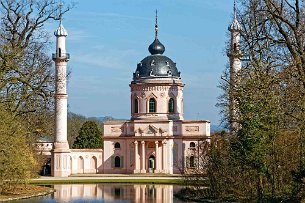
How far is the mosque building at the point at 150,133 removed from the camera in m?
69.9

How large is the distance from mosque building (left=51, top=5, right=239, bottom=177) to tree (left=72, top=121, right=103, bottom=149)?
18.1ft

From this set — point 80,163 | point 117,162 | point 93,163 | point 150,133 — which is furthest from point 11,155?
point 93,163

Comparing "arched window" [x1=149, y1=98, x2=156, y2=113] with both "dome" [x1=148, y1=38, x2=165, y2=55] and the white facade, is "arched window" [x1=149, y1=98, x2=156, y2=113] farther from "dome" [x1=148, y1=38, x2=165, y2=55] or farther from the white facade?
"dome" [x1=148, y1=38, x2=165, y2=55]

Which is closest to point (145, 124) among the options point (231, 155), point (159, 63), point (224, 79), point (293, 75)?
point (159, 63)

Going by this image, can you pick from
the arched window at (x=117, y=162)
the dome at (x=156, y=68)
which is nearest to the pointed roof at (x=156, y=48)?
the dome at (x=156, y=68)

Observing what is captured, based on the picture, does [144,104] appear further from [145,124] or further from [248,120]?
[248,120]

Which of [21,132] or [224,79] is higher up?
[224,79]

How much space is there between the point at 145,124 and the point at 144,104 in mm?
2927

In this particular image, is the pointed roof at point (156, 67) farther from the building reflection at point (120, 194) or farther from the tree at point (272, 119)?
the tree at point (272, 119)

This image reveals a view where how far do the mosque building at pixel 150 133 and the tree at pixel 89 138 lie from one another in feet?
18.1

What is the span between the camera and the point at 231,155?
29.4 meters

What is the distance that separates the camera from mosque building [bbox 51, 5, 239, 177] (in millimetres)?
69875

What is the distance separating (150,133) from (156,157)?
8.42ft

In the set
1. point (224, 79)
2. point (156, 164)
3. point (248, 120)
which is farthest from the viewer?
point (156, 164)
